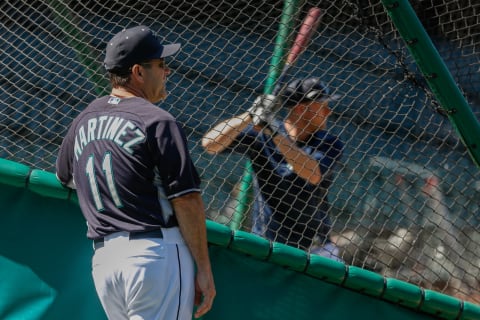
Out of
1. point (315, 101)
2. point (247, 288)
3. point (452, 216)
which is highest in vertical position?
point (315, 101)

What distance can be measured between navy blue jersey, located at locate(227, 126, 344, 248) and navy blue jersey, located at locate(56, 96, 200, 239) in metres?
1.07

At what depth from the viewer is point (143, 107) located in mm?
2730

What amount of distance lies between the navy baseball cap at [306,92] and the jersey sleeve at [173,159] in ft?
4.30

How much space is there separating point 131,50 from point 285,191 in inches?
49.4

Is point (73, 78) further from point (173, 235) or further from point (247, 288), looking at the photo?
point (173, 235)

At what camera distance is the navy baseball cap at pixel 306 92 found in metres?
3.86

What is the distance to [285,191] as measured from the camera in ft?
12.3

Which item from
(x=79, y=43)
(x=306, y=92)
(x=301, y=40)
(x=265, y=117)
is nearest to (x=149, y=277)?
(x=265, y=117)

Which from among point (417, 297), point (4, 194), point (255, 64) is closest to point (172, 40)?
point (255, 64)

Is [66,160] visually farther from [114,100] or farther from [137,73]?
[137,73]

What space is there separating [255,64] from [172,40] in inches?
24.0

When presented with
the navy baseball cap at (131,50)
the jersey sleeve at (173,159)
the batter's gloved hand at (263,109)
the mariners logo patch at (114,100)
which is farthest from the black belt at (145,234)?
the batter's gloved hand at (263,109)

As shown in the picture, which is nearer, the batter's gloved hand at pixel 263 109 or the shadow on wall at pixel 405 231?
the batter's gloved hand at pixel 263 109

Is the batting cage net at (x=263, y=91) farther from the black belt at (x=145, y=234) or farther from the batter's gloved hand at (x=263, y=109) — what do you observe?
the black belt at (x=145, y=234)
